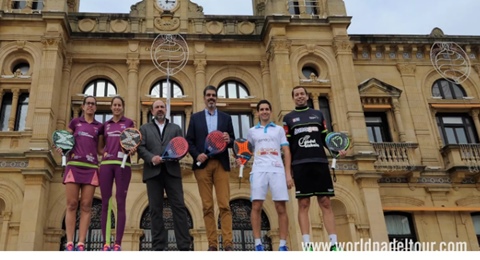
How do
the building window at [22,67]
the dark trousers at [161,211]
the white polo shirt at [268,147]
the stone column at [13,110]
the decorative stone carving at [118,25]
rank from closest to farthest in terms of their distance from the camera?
the dark trousers at [161,211], the white polo shirt at [268,147], the stone column at [13,110], the building window at [22,67], the decorative stone carving at [118,25]

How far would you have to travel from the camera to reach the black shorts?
26.9 feet

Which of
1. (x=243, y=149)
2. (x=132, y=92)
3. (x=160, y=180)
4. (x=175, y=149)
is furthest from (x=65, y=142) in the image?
(x=132, y=92)

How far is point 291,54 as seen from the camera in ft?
67.6

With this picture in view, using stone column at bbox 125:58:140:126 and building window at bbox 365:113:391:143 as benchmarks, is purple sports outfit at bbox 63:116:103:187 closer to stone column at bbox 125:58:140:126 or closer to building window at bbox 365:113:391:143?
stone column at bbox 125:58:140:126

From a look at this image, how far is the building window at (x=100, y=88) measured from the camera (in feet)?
67.6

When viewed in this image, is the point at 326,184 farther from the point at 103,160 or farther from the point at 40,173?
the point at 40,173

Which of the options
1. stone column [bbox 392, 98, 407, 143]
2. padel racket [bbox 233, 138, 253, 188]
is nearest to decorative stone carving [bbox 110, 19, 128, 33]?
stone column [bbox 392, 98, 407, 143]

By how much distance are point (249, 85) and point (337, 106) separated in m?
4.31

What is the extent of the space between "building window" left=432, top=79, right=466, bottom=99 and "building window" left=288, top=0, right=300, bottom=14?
795 cm

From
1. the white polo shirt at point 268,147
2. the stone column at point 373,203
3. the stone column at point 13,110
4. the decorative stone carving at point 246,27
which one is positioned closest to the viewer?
the white polo shirt at point 268,147

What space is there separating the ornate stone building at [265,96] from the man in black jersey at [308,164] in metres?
8.69

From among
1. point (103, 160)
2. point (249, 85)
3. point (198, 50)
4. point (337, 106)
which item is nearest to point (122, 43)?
point (198, 50)

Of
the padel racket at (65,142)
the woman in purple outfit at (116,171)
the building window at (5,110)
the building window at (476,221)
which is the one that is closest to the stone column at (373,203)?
the building window at (476,221)

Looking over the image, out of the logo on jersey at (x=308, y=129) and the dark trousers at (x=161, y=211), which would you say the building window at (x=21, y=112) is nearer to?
the dark trousers at (x=161, y=211)
